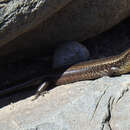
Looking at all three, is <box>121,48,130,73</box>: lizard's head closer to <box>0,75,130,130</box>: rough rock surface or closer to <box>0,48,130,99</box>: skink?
<box>0,48,130,99</box>: skink

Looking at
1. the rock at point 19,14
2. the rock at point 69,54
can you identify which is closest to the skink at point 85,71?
the rock at point 69,54

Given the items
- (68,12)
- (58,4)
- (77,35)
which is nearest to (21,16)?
Answer: (58,4)

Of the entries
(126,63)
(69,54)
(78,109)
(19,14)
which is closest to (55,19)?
(69,54)

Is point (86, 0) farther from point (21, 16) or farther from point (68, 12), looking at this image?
point (21, 16)

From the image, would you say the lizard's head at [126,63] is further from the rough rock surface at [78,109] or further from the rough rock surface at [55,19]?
the rough rock surface at [55,19]

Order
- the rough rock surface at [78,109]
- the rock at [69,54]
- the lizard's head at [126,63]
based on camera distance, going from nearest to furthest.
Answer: the rough rock surface at [78,109] < the lizard's head at [126,63] < the rock at [69,54]

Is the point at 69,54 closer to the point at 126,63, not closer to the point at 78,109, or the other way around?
the point at 126,63

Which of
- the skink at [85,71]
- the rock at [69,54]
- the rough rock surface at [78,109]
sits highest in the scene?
the rock at [69,54]
